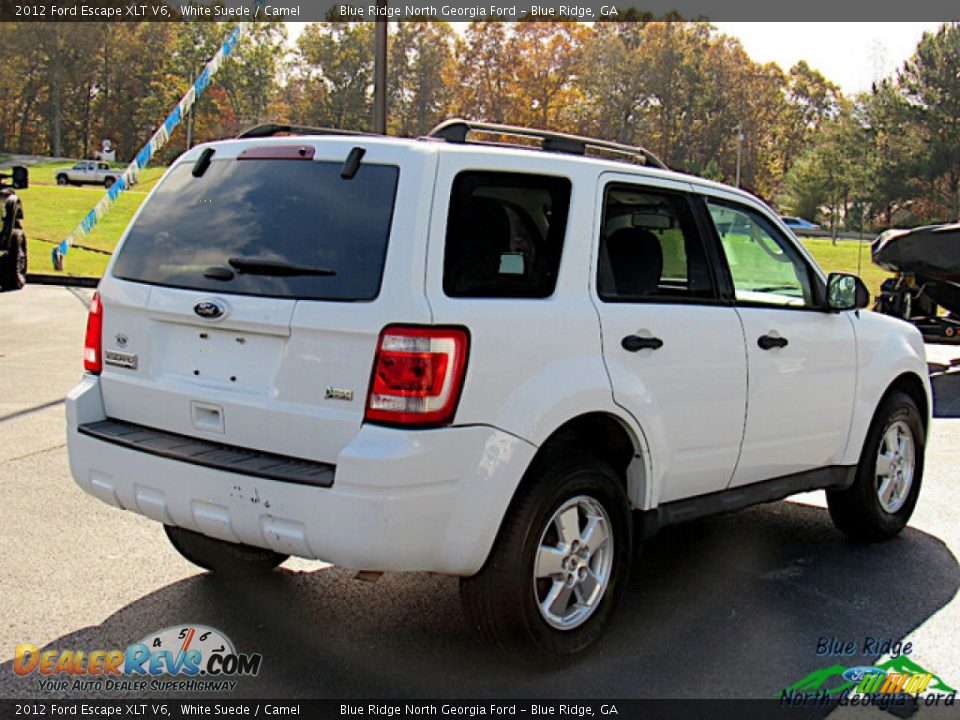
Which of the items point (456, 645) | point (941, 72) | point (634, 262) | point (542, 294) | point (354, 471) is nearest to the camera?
point (354, 471)

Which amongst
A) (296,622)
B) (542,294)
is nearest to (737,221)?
(542,294)

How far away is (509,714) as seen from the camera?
3.65 meters

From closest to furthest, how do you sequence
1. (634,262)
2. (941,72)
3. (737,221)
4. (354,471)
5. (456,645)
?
(354,471) < (456,645) < (634,262) < (737,221) < (941,72)

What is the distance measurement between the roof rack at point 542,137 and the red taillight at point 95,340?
1528 mm

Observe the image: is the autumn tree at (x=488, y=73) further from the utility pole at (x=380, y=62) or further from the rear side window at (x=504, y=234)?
the rear side window at (x=504, y=234)

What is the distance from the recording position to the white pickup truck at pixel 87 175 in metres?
64.4

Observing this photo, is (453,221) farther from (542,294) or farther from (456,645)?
(456,645)

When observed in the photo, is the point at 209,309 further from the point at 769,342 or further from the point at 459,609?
the point at 769,342

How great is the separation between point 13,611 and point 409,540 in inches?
76.6

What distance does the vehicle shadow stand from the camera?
3.88 m

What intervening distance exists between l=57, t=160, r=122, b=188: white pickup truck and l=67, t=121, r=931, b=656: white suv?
6421 cm

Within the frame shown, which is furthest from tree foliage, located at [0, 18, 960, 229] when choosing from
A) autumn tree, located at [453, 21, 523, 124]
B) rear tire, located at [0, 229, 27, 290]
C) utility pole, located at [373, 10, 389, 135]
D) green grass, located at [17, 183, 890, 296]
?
utility pole, located at [373, 10, 389, 135]

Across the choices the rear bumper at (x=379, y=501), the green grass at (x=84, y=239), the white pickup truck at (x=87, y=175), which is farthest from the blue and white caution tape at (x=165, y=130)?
the white pickup truck at (x=87, y=175)

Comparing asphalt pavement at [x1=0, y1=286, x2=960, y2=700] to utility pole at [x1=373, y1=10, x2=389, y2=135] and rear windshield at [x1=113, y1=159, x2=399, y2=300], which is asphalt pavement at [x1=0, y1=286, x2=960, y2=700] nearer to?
rear windshield at [x1=113, y1=159, x2=399, y2=300]
